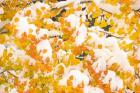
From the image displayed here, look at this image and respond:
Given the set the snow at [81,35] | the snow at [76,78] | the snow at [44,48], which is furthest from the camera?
the snow at [81,35]

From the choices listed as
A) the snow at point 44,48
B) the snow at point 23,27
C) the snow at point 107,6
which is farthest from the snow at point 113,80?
the snow at point 23,27

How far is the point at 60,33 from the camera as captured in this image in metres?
4.41

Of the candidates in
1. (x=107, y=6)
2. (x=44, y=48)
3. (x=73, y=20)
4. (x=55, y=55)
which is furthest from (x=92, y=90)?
(x=107, y=6)

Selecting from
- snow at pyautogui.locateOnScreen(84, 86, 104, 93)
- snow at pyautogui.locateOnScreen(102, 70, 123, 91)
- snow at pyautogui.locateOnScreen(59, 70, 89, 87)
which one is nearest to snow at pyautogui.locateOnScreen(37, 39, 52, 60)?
snow at pyautogui.locateOnScreen(59, 70, 89, 87)

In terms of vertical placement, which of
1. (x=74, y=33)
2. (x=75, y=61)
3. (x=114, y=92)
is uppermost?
(x=74, y=33)

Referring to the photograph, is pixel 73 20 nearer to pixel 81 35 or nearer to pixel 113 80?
pixel 81 35

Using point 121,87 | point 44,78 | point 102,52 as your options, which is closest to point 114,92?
point 121,87

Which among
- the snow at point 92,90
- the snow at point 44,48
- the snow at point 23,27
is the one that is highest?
the snow at point 23,27

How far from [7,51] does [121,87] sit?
1310 mm

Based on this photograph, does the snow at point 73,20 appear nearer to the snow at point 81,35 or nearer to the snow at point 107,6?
the snow at point 81,35

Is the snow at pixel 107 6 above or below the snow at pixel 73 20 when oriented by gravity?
above

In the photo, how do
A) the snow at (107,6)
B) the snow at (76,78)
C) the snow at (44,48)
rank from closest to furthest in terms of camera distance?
the snow at (76,78), the snow at (44,48), the snow at (107,6)

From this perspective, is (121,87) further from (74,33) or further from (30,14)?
(30,14)

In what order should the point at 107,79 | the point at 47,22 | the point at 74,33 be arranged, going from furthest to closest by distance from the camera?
the point at 47,22, the point at 74,33, the point at 107,79
